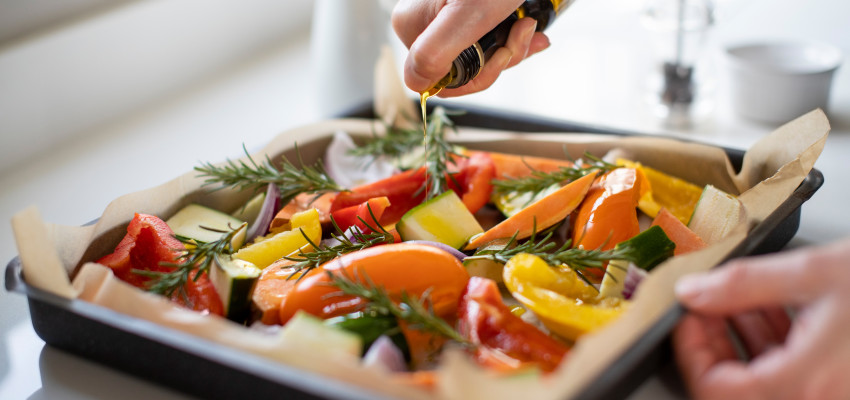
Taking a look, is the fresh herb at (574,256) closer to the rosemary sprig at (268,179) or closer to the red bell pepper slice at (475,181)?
the red bell pepper slice at (475,181)

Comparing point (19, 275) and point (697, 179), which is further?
point (697, 179)

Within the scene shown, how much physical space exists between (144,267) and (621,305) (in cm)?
65

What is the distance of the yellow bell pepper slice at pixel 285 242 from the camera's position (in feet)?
3.52

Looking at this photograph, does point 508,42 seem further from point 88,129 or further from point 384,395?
point 88,129

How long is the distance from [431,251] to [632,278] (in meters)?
0.25

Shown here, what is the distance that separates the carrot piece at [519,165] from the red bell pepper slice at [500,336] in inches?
15.9

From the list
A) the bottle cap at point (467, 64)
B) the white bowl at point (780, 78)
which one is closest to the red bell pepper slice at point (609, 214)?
the bottle cap at point (467, 64)

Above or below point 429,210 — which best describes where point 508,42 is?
above

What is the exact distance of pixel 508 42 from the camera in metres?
1.21

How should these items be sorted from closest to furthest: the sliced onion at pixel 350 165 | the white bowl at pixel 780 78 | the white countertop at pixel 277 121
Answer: the white countertop at pixel 277 121 < the sliced onion at pixel 350 165 < the white bowl at pixel 780 78

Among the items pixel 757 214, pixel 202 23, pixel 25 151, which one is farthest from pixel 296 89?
pixel 757 214

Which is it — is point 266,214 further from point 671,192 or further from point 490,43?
point 671,192

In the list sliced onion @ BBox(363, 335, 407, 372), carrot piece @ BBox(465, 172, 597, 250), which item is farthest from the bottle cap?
sliced onion @ BBox(363, 335, 407, 372)

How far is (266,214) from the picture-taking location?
1.18 m
